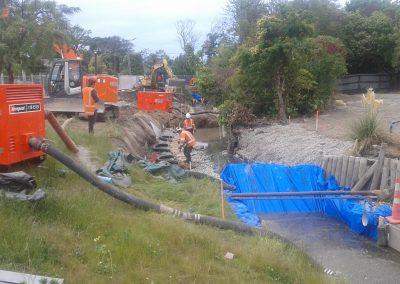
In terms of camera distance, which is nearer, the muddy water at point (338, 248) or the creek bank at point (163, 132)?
the muddy water at point (338, 248)

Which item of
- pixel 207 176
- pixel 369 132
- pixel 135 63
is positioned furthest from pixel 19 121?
pixel 135 63

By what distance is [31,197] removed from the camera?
18.5 ft

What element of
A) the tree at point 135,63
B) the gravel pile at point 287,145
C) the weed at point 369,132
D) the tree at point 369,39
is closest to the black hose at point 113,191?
the gravel pile at point 287,145

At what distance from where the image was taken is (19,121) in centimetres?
684

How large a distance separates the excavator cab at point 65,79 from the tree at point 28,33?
115 cm

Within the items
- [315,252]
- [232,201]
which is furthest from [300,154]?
[315,252]

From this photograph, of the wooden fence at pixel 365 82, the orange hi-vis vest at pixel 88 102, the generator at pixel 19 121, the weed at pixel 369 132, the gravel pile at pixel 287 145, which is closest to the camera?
the generator at pixel 19 121

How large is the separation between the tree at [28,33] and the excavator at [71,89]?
41.4 inches

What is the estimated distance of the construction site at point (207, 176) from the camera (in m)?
5.31

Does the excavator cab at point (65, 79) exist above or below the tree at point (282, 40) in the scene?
below

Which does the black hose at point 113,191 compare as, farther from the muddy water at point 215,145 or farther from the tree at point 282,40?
the tree at point 282,40

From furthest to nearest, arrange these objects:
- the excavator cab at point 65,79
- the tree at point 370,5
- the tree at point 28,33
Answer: the tree at point 370,5 → the excavator cab at point 65,79 → the tree at point 28,33

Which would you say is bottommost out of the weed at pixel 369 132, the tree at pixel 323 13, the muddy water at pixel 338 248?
the muddy water at pixel 338 248

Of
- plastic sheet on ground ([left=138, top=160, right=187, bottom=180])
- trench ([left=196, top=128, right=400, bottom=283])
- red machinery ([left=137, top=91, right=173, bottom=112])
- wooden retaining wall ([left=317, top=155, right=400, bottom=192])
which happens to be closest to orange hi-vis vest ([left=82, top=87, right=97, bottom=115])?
plastic sheet on ground ([left=138, top=160, right=187, bottom=180])
